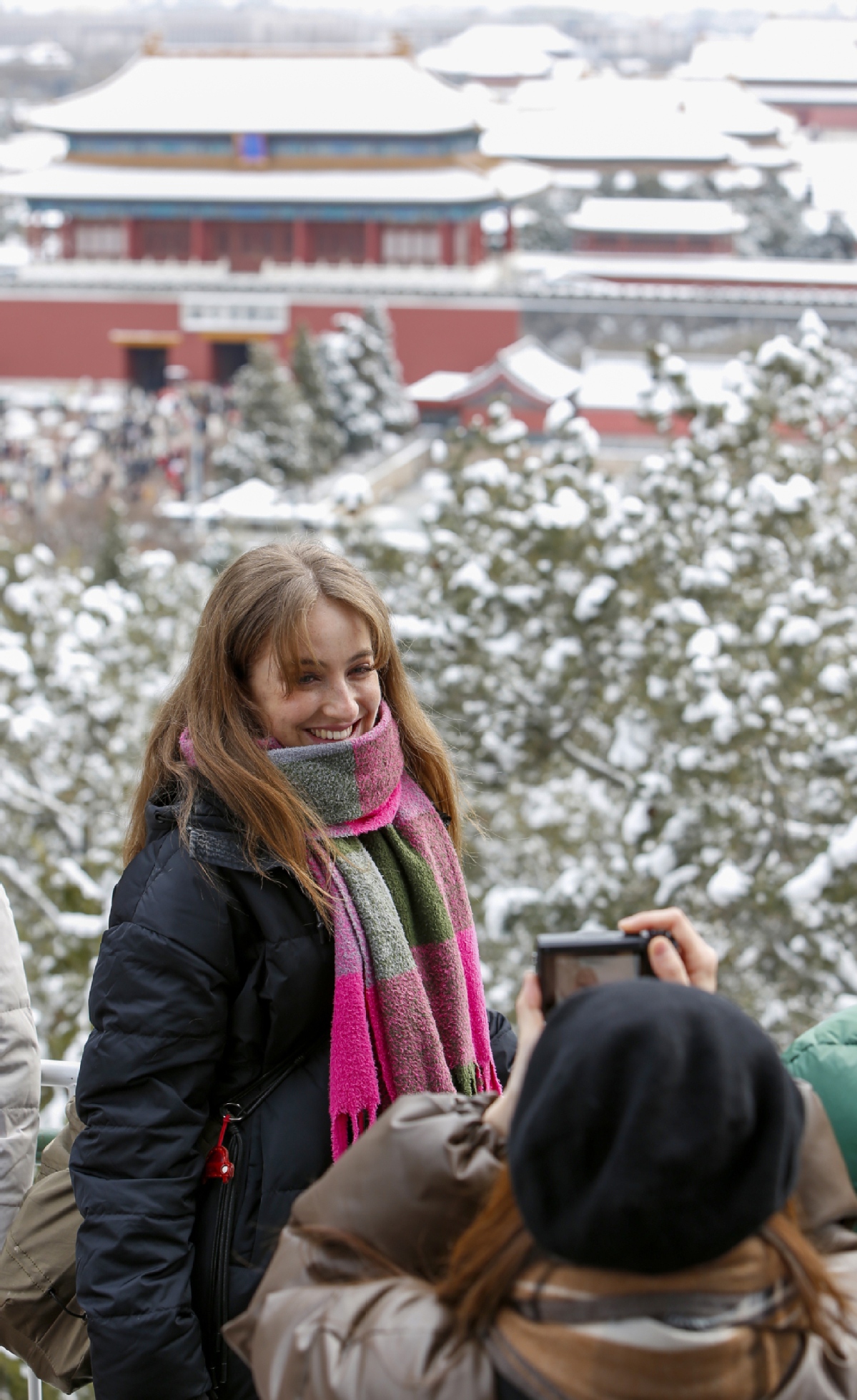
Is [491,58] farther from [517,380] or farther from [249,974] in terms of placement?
[249,974]

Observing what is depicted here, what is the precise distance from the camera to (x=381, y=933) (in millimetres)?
1176

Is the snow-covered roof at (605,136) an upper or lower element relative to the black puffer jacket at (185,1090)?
lower

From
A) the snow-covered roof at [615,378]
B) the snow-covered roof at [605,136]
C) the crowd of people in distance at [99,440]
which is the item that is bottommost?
the crowd of people in distance at [99,440]

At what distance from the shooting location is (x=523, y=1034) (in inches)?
35.8

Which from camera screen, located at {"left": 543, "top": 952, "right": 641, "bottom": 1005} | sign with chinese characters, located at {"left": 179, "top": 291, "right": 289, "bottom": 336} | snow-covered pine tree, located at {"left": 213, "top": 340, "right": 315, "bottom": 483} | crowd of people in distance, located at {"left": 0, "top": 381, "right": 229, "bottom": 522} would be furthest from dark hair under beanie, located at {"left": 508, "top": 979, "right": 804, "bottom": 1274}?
sign with chinese characters, located at {"left": 179, "top": 291, "right": 289, "bottom": 336}

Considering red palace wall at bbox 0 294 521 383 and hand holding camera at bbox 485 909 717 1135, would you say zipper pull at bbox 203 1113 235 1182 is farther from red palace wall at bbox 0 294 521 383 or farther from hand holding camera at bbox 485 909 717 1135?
red palace wall at bbox 0 294 521 383

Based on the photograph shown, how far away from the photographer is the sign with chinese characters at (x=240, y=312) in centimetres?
2123

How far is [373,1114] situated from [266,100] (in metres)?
23.5

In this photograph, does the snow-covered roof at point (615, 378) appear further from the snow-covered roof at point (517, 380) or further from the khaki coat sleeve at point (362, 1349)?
the khaki coat sleeve at point (362, 1349)

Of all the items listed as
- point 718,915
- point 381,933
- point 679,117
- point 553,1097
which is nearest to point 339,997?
point 381,933

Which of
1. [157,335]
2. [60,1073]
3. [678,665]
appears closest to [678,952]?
[60,1073]

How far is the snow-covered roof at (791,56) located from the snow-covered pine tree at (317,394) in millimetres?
18553

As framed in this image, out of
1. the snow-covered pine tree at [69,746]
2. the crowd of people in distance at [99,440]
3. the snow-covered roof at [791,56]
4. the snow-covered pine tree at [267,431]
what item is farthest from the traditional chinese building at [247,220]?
the snow-covered pine tree at [69,746]

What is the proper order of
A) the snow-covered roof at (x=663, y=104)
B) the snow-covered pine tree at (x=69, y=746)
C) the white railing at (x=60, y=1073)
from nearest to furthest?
the white railing at (x=60, y=1073), the snow-covered pine tree at (x=69, y=746), the snow-covered roof at (x=663, y=104)
